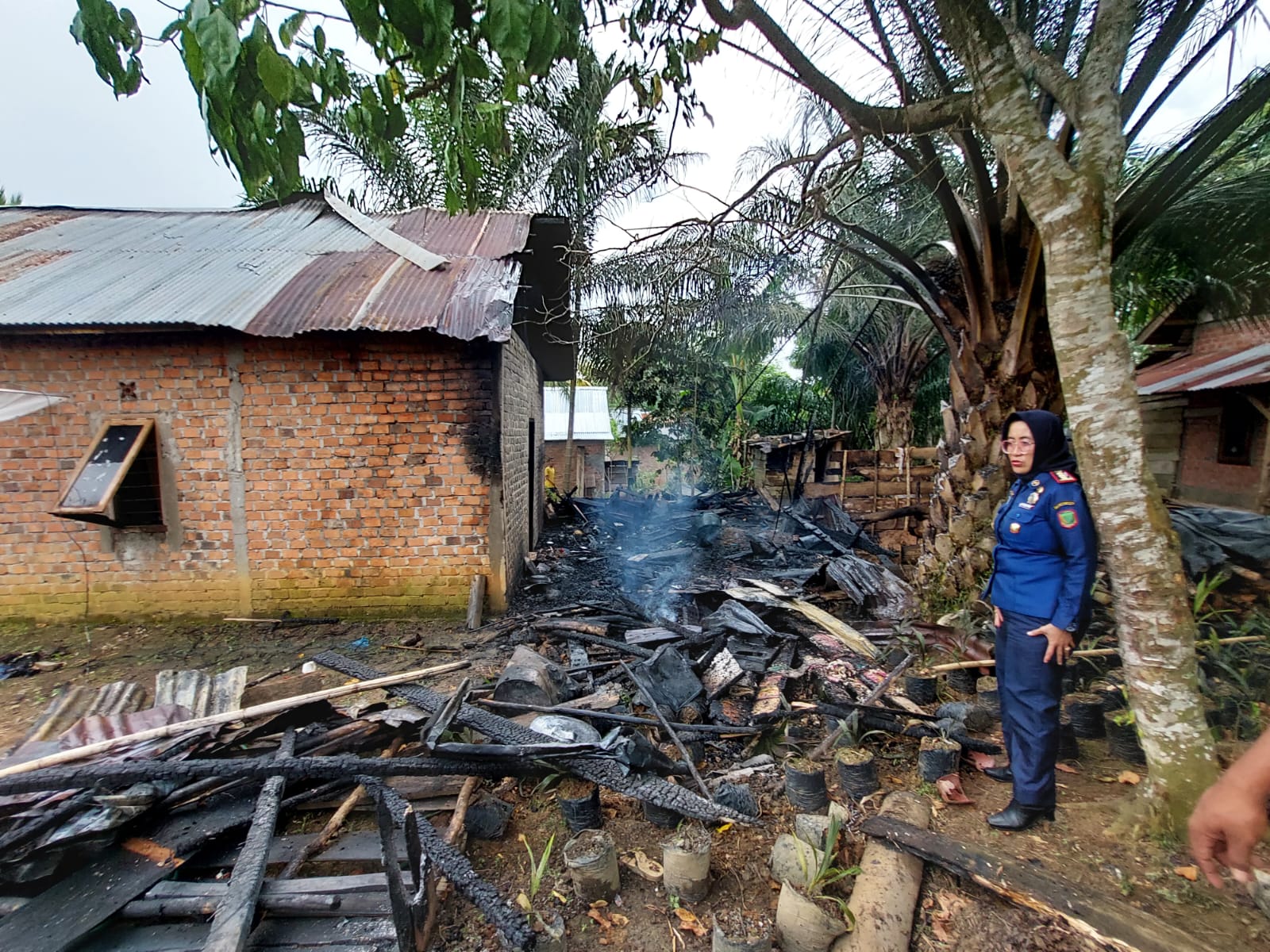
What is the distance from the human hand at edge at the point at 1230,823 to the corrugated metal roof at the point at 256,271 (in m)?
4.86

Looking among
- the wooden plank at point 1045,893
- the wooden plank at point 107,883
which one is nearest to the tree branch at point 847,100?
the wooden plank at point 1045,893

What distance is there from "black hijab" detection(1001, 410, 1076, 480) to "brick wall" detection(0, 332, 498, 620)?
4.49 metres

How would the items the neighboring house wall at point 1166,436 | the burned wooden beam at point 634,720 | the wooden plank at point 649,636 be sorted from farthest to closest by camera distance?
the neighboring house wall at point 1166,436
the wooden plank at point 649,636
the burned wooden beam at point 634,720

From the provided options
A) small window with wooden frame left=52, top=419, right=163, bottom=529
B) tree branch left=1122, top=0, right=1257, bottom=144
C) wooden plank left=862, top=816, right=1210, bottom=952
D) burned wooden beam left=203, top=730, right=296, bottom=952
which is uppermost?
tree branch left=1122, top=0, right=1257, bottom=144

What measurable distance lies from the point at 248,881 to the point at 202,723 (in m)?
1.32

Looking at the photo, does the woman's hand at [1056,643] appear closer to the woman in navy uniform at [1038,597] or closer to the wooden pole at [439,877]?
the woman in navy uniform at [1038,597]

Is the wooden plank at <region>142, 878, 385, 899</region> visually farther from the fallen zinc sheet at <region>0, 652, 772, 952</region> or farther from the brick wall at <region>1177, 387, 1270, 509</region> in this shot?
the brick wall at <region>1177, 387, 1270, 509</region>

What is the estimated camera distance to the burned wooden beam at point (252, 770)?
8.89 feet

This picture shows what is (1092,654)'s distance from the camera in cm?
395

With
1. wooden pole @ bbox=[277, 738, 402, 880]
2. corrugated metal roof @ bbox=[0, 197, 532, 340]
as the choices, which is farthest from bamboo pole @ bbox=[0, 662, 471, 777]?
corrugated metal roof @ bbox=[0, 197, 532, 340]

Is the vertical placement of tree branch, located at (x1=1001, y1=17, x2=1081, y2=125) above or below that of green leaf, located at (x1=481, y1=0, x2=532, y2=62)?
above

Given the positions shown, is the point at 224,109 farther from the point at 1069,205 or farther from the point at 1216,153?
the point at 1216,153

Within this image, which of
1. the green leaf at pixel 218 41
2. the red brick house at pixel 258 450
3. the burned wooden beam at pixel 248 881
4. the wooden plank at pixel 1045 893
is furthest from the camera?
→ the red brick house at pixel 258 450

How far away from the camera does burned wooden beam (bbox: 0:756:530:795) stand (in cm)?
271
